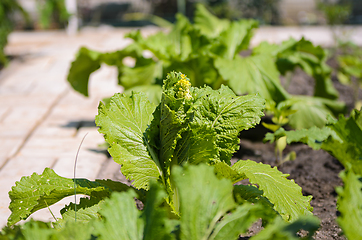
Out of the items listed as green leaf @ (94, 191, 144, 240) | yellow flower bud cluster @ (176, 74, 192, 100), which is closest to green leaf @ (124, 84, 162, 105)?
yellow flower bud cluster @ (176, 74, 192, 100)

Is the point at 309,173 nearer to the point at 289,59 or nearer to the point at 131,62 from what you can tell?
the point at 289,59

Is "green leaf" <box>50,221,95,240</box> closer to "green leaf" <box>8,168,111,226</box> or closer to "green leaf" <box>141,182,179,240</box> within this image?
"green leaf" <box>141,182,179,240</box>

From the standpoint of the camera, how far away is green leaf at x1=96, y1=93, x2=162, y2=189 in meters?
1.50

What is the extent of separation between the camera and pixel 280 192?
140 cm

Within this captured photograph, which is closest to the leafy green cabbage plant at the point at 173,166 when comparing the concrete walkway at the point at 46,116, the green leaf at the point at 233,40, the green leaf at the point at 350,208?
the green leaf at the point at 350,208

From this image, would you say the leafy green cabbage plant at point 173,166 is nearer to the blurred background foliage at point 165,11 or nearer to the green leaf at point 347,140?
the green leaf at point 347,140

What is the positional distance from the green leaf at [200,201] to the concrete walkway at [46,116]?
99 cm

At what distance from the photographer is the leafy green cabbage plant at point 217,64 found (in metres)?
2.64

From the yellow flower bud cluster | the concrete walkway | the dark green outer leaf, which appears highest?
the yellow flower bud cluster

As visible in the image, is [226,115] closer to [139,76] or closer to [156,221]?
[156,221]

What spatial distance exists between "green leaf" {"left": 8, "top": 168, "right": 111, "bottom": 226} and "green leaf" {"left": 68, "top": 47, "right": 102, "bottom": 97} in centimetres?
166

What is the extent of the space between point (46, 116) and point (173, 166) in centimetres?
251

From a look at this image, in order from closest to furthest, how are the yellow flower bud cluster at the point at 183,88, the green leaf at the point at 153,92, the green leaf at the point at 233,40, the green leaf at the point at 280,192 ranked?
the green leaf at the point at 280,192, the yellow flower bud cluster at the point at 183,88, the green leaf at the point at 153,92, the green leaf at the point at 233,40

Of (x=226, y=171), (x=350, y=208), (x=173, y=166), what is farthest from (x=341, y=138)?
(x=173, y=166)
